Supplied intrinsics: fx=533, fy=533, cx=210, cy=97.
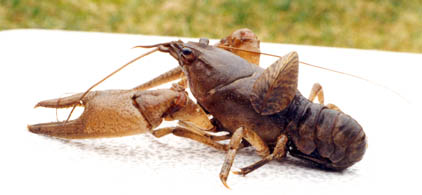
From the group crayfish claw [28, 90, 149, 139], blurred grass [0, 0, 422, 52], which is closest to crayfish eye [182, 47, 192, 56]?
crayfish claw [28, 90, 149, 139]

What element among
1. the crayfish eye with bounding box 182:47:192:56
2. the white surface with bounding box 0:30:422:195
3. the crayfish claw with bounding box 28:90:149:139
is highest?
the crayfish eye with bounding box 182:47:192:56

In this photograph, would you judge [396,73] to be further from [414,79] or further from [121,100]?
[121,100]

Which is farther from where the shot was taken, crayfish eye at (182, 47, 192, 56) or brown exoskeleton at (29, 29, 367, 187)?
crayfish eye at (182, 47, 192, 56)

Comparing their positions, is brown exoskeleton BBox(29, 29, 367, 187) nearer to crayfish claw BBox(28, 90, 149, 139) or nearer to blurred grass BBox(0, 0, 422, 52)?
crayfish claw BBox(28, 90, 149, 139)

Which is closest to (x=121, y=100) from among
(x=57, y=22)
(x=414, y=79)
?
(x=414, y=79)

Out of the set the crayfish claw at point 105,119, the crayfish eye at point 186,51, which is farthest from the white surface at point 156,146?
the crayfish eye at point 186,51

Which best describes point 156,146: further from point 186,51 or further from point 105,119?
point 186,51

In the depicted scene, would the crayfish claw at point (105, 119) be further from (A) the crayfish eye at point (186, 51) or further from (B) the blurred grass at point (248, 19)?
(B) the blurred grass at point (248, 19)

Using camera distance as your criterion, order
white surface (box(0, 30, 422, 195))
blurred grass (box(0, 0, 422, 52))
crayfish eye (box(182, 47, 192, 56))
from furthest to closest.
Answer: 1. blurred grass (box(0, 0, 422, 52))
2. crayfish eye (box(182, 47, 192, 56))
3. white surface (box(0, 30, 422, 195))
